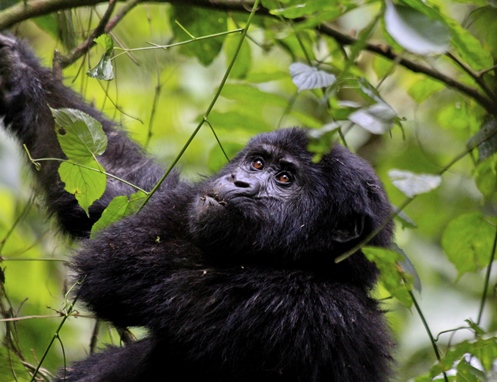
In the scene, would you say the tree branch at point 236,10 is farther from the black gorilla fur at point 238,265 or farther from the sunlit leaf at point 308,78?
the black gorilla fur at point 238,265

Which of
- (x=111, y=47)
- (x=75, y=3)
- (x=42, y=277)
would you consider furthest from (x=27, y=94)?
(x=42, y=277)

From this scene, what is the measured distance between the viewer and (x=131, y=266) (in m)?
3.41

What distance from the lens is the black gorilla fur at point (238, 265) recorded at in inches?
126

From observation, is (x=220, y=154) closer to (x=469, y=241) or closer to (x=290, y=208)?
(x=290, y=208)

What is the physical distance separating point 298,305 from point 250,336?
267 mm

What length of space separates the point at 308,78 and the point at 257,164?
924mm

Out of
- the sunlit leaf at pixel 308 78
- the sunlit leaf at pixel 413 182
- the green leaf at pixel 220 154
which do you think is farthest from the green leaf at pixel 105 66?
the green leaf at pixel 220 154

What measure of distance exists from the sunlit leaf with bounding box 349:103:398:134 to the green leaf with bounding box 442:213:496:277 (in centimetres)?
138

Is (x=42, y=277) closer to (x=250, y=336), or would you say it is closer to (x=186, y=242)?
(x=186, y=242)

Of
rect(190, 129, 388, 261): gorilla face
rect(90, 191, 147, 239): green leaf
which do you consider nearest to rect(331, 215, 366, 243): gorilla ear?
rect(190, 129, 388, 261): gorilla face

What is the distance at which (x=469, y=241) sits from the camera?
3.52 meters

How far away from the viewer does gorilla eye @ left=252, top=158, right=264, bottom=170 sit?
384 centimetres

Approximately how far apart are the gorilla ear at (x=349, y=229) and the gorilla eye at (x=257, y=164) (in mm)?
549

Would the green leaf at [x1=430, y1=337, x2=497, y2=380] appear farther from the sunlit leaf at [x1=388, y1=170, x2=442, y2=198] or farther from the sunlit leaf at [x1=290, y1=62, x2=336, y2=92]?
the sunlit leaf at [x1=290, y1=62, x2=336, y2=92]
